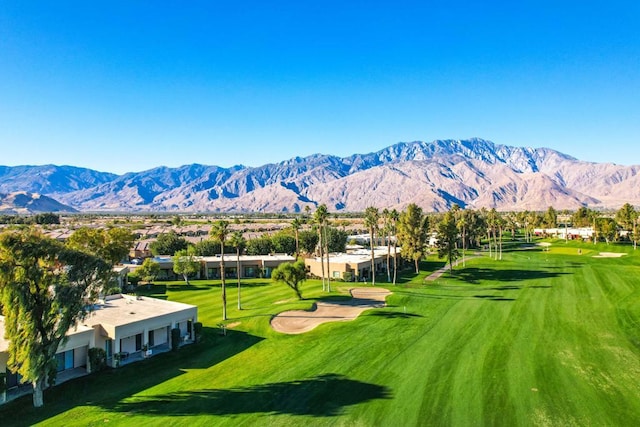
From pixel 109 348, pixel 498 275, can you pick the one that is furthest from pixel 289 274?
pixel 498 275

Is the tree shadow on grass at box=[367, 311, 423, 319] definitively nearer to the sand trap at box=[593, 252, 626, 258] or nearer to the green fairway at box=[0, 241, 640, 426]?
the green fairway at box=[0, 241, 640, 426]

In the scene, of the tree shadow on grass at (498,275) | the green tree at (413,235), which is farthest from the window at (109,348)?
the green tree at (413,235)

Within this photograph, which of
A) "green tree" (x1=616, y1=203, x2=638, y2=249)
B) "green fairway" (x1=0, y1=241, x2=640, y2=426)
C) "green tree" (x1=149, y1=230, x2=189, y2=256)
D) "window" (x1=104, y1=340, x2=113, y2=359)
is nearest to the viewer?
"green fairway" (x1=0, y1=241, x2=640, y2=426)

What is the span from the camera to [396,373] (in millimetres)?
30953

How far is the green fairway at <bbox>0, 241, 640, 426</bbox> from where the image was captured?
2480cm

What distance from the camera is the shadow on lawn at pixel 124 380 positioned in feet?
84.6

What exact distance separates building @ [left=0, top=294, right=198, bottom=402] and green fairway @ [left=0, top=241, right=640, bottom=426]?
202 centimetres

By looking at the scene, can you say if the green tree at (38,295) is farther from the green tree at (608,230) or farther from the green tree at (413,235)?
the green tree at (608,230)

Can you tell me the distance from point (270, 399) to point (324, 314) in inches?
880

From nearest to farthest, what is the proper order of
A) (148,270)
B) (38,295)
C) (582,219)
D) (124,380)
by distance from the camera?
(38,295) → (124,380) → (148,270) → (582,219)

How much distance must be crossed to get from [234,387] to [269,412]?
487 cm

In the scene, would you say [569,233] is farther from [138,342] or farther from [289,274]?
[138,342]

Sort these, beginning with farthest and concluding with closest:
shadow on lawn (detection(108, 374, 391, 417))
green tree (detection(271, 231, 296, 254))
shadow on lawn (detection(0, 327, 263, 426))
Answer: green tree (detection(271, 231, 296, 254)), shadow on lawn (detection(0, 327, 263, 426)), shadow on lawn (detection(108, 374, 391, 417))

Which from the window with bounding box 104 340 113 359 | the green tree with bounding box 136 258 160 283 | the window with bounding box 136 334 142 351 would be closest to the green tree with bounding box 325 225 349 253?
the green tree with bounding box 136 258 160 283
